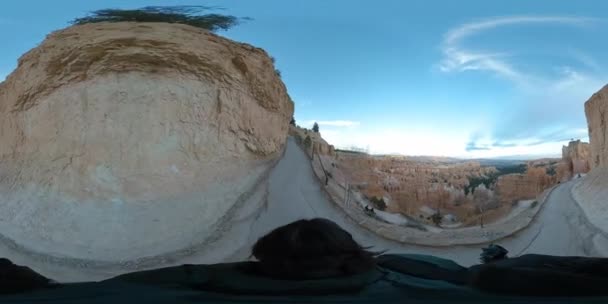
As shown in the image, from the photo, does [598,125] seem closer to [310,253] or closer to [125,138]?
[310,253]

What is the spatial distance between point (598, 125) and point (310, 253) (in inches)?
101

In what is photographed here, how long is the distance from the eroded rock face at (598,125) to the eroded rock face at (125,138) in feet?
8.55

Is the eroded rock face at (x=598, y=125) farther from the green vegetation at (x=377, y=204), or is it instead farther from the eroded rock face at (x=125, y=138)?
the green vegetation at (x=377, y=204)

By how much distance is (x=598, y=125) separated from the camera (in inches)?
116

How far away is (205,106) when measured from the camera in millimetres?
3375

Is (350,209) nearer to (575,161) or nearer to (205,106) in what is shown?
(205,106)

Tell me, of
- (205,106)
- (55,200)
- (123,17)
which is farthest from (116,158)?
(123,17)

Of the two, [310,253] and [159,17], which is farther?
[159,17]

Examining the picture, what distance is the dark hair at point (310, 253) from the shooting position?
152 cm

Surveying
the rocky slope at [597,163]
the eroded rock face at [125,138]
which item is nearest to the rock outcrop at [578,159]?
the rocky slope at [597,163]

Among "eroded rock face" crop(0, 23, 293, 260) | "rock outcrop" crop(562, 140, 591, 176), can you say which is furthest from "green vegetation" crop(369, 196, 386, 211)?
"eroded rock face" crop(0, 23, 293, 260)

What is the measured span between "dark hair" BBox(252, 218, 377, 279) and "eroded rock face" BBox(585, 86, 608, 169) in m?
2.23

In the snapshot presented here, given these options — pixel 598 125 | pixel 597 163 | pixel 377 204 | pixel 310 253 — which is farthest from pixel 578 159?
pixel 310 253

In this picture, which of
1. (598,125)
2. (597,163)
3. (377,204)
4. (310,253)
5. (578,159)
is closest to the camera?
(310,253)
